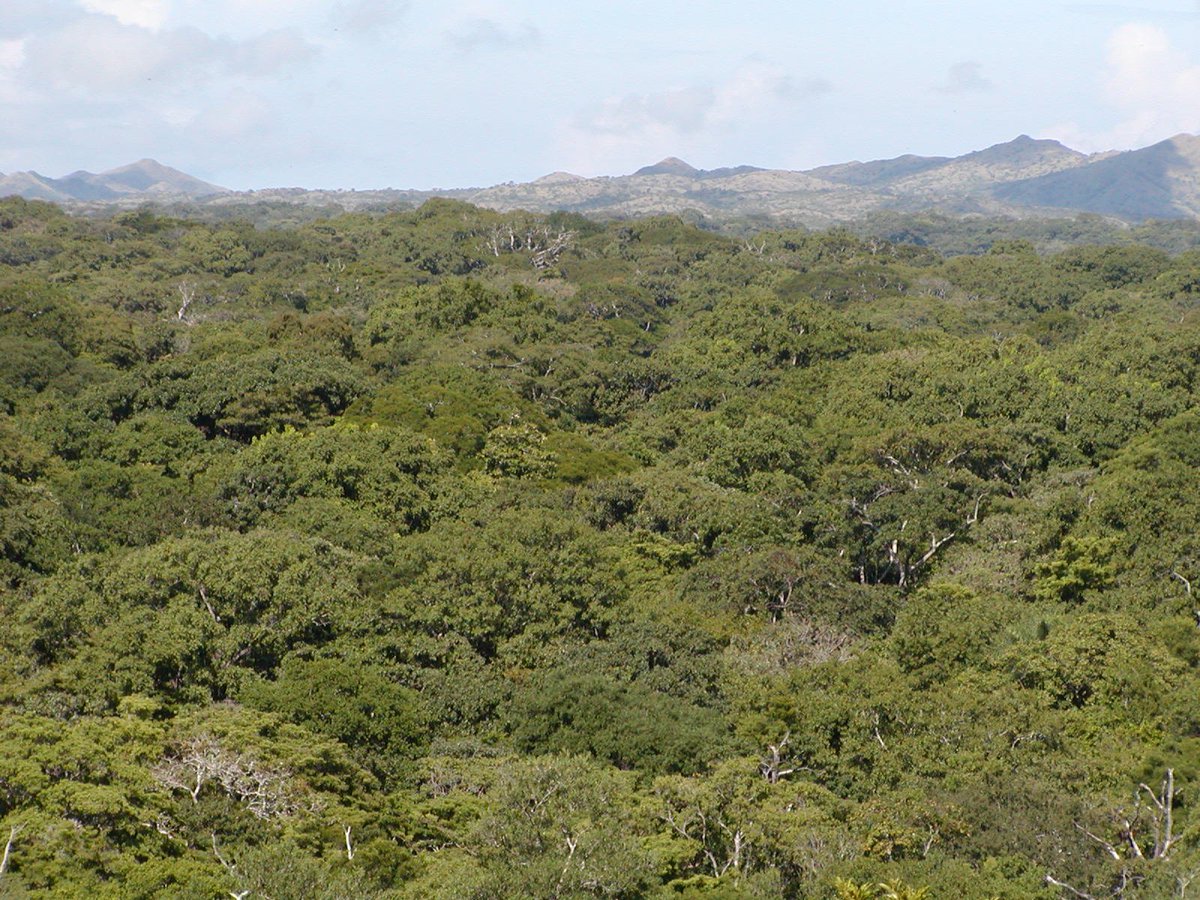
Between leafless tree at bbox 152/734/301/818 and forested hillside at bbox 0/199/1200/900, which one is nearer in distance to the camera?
forested hillside at bbox 0/199/1200/900

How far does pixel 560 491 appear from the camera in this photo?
3219 centimetres

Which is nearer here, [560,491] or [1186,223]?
[560,491]

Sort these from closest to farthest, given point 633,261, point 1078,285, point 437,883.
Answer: point 437,883 < point 1078,285 < point 633,261

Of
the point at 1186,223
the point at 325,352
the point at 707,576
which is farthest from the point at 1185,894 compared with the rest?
the point at 1186,223

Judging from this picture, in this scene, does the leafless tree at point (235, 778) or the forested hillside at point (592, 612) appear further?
the leafless tree at point (235, 778)

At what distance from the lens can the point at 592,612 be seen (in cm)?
2456

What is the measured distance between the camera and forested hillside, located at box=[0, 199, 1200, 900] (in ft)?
51.6

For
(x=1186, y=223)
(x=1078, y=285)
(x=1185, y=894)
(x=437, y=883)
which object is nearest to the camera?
(x=1185, y=894)

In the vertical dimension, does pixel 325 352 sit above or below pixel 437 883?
above

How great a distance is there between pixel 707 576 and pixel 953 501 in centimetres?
781

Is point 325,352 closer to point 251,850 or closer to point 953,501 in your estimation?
point 953,501

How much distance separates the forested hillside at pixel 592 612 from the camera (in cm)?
1574

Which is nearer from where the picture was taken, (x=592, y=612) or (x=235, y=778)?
(x=235, y=778)

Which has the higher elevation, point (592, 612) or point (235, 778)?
point (235, 778)
